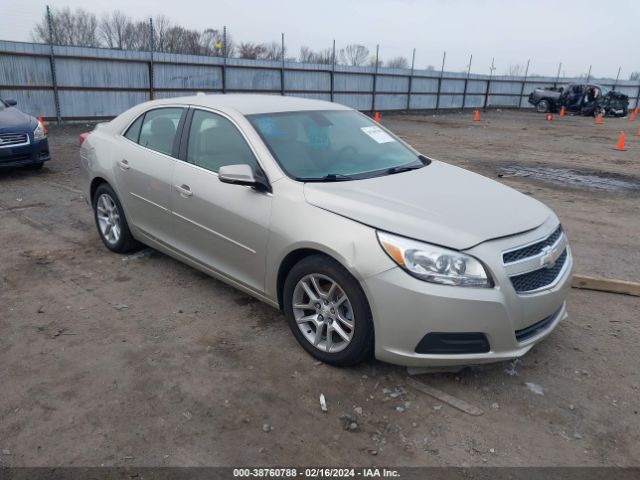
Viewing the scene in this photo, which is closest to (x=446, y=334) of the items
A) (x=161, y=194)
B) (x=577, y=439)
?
(x=577, y=439)

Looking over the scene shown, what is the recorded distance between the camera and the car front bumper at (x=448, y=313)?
9.19 ft

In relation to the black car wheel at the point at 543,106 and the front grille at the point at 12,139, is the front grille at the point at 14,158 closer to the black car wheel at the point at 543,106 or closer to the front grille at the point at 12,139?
the front grille at the point at 12,139

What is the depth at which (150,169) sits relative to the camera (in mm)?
4438

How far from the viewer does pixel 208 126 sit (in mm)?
4102

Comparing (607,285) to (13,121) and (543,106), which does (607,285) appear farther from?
(543,106)

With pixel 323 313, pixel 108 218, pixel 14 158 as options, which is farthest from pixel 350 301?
pixel 14 158

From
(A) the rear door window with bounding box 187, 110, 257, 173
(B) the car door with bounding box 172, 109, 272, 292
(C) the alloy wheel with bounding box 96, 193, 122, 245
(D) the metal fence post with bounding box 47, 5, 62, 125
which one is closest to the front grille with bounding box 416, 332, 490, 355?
(B) the car door with bounding box 172, 109, 272, 292

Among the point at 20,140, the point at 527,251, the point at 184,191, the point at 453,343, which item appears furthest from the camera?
the point at 20,140

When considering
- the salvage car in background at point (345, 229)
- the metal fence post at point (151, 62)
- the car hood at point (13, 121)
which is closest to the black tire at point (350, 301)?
the salvage car in background at point (345, 229)

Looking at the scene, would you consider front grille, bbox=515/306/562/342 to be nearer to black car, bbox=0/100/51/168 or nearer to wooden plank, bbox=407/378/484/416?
wooden plank, bbox=407/378/484/416

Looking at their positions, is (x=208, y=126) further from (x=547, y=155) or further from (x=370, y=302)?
(x=547, y=155)

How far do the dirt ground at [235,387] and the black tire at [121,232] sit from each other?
177mm

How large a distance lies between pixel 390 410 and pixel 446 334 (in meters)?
0.54

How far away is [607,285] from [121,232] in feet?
15.0
